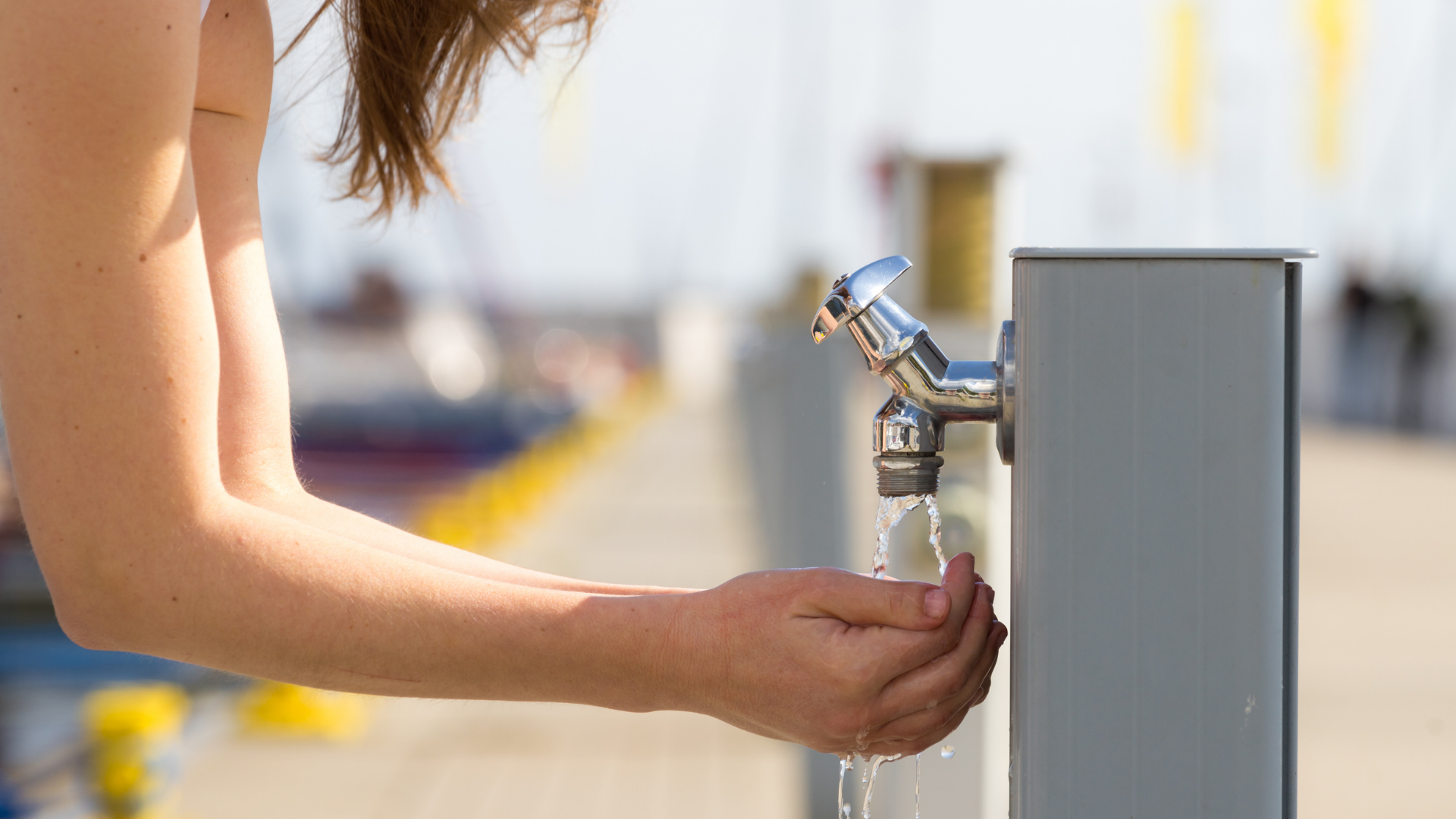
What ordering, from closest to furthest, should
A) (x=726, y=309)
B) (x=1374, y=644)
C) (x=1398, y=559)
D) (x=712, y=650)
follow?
(x=712, y=650) → (x=1374, y=644) → (x=1398, y=559) → (x=726, y=309)

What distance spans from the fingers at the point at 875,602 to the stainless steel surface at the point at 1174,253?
26 cm

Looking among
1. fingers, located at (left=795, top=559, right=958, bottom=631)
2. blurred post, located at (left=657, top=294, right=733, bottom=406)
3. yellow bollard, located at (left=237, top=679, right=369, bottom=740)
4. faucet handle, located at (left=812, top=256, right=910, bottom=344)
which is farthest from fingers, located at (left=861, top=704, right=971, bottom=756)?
blurred post, located at (left=657, top=294, right=733, bottom=406)

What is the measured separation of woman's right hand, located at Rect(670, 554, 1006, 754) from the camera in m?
0.90

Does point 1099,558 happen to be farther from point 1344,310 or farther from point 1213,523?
point 1344,310

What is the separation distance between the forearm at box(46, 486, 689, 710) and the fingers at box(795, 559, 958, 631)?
0.37 ft

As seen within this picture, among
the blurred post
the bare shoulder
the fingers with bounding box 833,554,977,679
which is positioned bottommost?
the blurred post

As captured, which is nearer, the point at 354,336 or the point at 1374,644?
the point at 1374,644

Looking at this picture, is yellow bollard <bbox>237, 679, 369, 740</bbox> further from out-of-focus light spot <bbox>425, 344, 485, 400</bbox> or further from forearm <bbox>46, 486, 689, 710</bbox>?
out-of-focus light spot <bbox>425, 344, 485, 400</bbox>

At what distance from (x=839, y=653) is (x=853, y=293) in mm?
278

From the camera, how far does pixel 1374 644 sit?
5332 mm

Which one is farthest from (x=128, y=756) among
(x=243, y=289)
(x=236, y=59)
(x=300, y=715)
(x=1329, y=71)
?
(x=1329, y=71)

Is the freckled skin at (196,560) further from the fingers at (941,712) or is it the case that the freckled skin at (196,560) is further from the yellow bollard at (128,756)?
the yellow bollard at (128,756)

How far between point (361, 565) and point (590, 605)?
0.18 meters

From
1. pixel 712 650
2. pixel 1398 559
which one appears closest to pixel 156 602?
pixel 712 650
